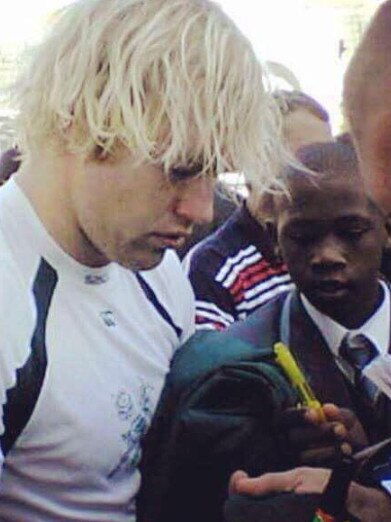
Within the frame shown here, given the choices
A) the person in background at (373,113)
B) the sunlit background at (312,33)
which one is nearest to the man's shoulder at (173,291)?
the person in background at (373,113)

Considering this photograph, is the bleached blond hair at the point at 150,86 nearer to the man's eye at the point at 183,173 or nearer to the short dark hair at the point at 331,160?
the man's eye at the point at 183,173

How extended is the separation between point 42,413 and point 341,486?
33cm

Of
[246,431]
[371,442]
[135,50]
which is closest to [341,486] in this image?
[246,431]

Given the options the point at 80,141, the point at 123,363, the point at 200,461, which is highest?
the point at 80,141

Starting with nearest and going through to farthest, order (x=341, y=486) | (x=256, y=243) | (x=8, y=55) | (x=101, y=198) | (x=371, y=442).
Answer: (x=341, y=486)
(x=101, y=198)
(x=371, y=442)
(x=8, y=55)
(x=256, y=243)

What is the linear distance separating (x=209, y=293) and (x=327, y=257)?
309 mm

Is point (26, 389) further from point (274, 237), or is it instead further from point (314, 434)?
point (274, 237)

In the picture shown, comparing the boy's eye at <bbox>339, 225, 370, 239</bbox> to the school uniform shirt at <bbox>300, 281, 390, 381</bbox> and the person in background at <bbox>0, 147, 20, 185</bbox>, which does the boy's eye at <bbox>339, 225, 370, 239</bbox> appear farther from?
the person in background at <bbox>0, 147, 20, 185</bbox>

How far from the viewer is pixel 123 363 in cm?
151

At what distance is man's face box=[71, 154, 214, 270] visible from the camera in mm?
1472

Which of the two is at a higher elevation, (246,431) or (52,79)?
(52,79)

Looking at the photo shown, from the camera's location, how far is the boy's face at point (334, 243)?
1.82m

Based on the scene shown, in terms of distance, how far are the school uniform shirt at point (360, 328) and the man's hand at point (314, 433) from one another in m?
0.21

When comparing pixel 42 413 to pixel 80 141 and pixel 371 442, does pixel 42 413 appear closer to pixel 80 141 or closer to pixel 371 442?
pixel 80 141
